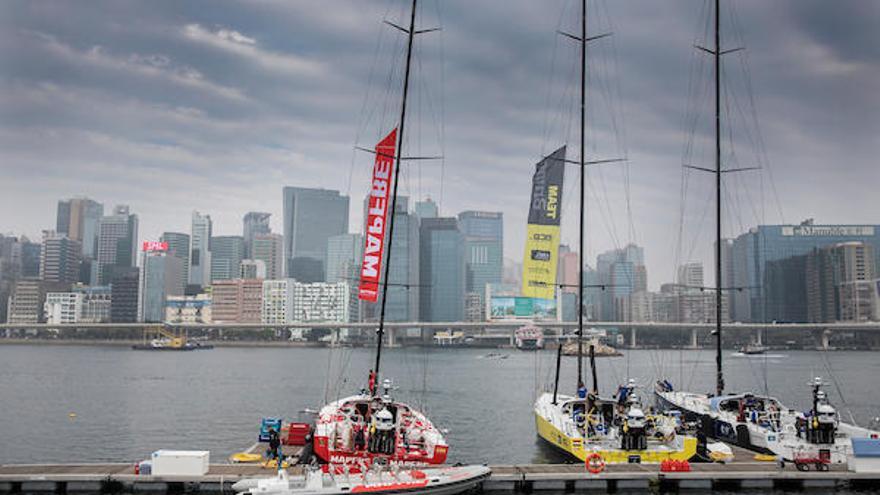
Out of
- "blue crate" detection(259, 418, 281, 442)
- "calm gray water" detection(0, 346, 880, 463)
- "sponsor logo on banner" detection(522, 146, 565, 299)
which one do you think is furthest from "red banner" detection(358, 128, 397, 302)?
"sponsor logo on banner" detection(522, 146, 565, 299)

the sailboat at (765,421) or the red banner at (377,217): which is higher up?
the red banner at (377,217)

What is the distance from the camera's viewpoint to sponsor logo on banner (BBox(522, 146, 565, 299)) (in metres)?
45.0

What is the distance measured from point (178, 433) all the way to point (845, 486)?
38.8 meters

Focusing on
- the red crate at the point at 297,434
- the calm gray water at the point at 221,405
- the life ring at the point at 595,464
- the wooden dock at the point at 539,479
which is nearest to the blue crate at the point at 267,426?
the red crate at the point at 297,434

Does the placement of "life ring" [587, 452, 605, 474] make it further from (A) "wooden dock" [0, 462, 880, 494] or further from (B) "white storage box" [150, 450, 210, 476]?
(B) "white storage box" [150, 450, 210, 476]

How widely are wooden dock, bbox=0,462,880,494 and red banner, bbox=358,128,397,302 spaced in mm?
8563

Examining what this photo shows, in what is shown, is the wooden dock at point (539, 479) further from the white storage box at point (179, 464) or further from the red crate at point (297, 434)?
the red crate at point (297, 434)

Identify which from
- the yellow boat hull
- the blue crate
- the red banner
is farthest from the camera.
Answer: the blue crate

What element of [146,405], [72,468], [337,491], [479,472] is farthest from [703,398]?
[146,405]

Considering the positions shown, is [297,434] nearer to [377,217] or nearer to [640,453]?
[377,217]

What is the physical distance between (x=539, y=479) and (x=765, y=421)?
13537 millimetres

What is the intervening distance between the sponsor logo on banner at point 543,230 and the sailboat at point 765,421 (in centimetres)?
935

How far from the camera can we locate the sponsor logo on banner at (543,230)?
45.0m

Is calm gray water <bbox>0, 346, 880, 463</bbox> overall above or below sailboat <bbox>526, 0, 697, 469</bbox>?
below
